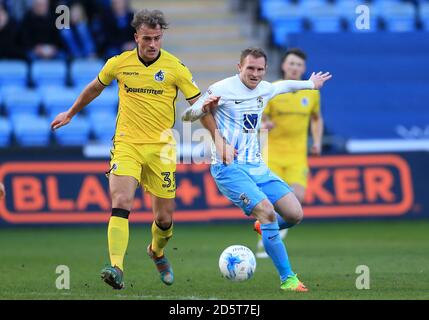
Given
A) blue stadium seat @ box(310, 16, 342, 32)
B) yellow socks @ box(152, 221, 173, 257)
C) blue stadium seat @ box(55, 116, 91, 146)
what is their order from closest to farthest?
yellow socks @ box(152, 221, 173, 257) < blue stadium seat @ box(55, 116, 91, 146) < blue stadium seat @ box(310, 16, 342, 32)

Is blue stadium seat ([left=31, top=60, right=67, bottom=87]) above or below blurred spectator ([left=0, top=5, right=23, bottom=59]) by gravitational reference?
below

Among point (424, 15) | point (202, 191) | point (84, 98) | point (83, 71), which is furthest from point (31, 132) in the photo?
point (424, 15)

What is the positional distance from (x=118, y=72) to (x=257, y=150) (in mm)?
1525

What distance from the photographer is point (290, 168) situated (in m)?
13.6

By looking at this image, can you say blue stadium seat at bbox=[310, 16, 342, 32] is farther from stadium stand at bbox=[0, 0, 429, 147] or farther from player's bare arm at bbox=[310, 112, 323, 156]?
player's bare arm at bbox=[310, 112, 323, 156]

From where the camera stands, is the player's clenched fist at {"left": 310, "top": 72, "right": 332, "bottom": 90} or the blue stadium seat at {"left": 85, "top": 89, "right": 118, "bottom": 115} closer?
the player's clenched fist at {"left": 310, "top": 72, "right": 332, "bottom": 90}

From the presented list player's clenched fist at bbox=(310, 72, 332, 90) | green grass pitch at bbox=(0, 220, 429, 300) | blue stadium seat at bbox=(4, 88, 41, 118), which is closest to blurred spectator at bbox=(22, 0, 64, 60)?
blue stadium seat at bbox=(4, 88, 41, 118)

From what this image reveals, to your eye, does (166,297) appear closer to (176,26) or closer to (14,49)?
(14,49)

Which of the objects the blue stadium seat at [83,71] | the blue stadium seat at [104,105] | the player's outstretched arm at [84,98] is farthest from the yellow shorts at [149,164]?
the blue stadium seat at [83,71]

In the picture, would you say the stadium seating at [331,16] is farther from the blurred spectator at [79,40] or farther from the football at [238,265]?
the football at [238,265]

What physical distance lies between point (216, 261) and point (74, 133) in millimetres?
6757

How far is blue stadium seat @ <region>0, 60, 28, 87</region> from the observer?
19344 millimetres

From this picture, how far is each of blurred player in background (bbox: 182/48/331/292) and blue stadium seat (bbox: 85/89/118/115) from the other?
9.26 metres

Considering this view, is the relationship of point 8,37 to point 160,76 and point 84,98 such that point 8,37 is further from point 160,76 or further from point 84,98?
point 160,76
